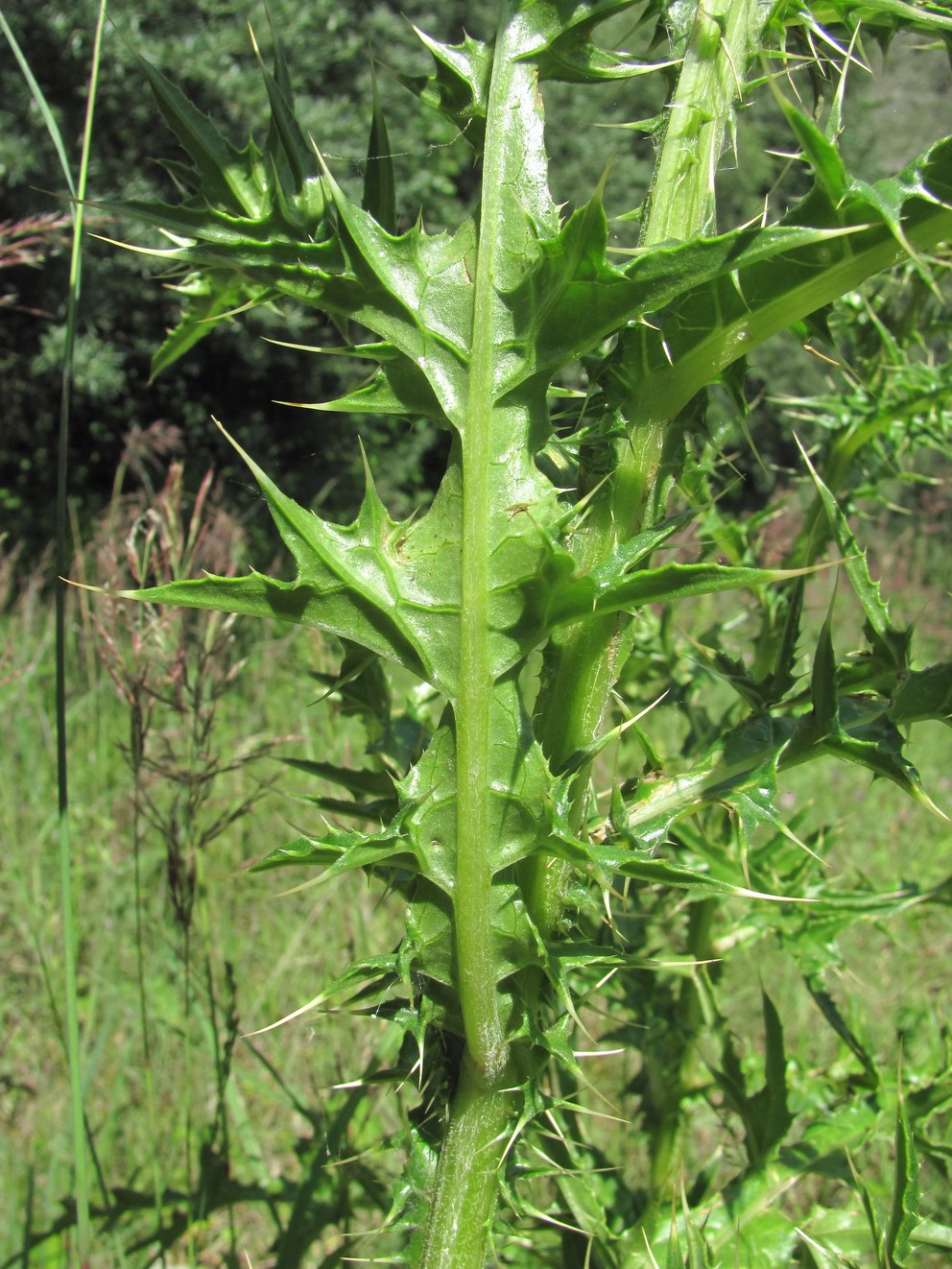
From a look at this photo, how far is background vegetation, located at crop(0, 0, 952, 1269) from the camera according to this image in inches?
64.6

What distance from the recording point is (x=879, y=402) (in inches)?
64.2

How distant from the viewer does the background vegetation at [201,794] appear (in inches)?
64.6

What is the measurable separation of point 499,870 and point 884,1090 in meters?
0.97

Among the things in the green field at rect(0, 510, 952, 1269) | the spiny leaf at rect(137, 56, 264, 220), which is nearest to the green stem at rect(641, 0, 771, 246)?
the spiny leaf at rect(137, 56, 264, 220)

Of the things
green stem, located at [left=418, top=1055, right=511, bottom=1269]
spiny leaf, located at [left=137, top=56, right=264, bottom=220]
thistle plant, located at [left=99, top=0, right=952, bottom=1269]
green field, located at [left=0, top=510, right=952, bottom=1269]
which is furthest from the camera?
green field, located at [left=0, top=510, right=952, bottom=1269]

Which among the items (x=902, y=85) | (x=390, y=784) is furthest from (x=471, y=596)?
(x=902, y=85)

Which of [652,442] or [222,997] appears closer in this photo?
[652,442]

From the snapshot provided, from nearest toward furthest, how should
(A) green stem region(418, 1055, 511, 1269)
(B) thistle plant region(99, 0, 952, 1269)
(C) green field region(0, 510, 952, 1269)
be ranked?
(B) thistle plant region(99, 0, 952, 1269)
(A) green stem region(418, 1055, 511, 1269)
(C) green field region(0, 510, 952, 1269)

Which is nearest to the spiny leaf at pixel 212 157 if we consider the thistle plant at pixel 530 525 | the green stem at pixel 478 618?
the thistle plant at pixel 530 525

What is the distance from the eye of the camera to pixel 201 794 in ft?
5.57

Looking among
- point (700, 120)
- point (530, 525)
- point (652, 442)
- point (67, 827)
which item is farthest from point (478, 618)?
point (67, 827)

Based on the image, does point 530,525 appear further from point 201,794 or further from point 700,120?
point 201,794

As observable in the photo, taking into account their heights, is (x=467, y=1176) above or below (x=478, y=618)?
below

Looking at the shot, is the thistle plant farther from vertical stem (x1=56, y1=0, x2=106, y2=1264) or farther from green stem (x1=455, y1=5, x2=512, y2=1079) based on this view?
vertical stem (x1=56, y1=0, x2=106, y2=1264)
